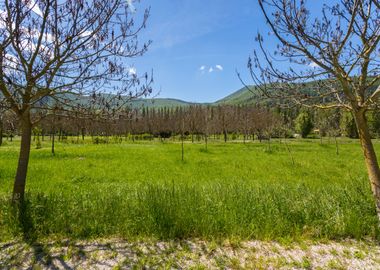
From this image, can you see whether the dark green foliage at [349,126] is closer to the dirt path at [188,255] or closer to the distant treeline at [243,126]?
the distant treeline at [243,126]

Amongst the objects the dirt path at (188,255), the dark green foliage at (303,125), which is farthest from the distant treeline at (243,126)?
the dirt path at (188,255)

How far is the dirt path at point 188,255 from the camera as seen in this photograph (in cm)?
354

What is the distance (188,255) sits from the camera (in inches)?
151

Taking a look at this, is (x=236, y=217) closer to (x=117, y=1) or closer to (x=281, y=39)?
(x=281, y=39)

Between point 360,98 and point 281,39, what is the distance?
71.1 inches

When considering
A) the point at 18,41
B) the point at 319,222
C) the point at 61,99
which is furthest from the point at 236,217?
the point at 18,41

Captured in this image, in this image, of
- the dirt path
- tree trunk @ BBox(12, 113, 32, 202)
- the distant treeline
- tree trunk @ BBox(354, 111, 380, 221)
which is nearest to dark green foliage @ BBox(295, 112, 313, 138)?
the distant treeline

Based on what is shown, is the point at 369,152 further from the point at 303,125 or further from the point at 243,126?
the point at 303,125

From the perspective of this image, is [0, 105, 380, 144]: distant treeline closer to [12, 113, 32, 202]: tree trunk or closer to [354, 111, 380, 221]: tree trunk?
[12, 113, 32, 202]: tree trunk

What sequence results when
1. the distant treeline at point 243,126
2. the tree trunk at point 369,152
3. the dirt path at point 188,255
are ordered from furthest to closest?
the distant treeline at point 243,126 → the tree trunk at point 369,152 → the dirt path at point 188,255

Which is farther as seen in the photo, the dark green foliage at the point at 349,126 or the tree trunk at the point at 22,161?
the dark green foliage at the point at 349,126

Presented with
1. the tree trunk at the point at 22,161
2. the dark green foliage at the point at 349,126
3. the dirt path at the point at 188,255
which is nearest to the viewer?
the dirt path at the point at 188,255

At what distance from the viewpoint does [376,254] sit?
152 inches

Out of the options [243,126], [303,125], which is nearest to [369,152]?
[243,126]
